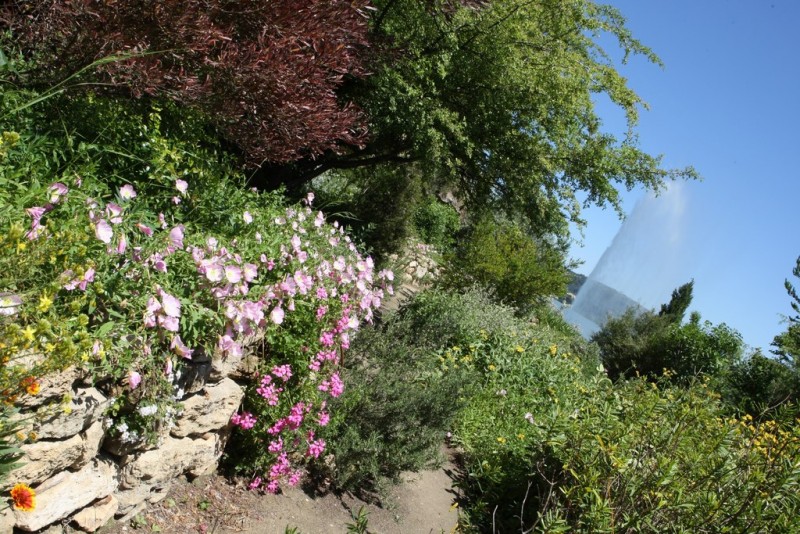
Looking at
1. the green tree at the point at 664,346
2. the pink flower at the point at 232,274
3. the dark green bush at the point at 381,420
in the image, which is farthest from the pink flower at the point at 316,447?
the green tree at the point at 664,346

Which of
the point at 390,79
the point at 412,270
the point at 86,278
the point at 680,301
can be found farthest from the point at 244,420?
the point at 680,301

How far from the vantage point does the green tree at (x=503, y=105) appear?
7.32 metres

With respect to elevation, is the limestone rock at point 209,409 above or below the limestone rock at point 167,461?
above

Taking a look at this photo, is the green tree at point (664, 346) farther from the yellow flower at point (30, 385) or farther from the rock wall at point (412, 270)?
the yellow flower at point (30, 385)

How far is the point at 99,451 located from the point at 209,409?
0.59m

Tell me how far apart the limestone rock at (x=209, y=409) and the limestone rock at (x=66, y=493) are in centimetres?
42

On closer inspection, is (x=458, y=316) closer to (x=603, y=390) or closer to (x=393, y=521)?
(x=603, y=390)

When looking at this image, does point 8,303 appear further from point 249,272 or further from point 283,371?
point 283,371

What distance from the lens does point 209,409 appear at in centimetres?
290

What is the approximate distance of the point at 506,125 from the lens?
826 centimetres

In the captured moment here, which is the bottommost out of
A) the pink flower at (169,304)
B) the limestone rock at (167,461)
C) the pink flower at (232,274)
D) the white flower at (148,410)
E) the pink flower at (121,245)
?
the limestone rock at (167,461)

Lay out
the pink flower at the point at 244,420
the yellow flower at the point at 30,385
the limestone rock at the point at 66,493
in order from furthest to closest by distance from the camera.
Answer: the pink flower at the point at 244,420 < the limestone rock at the point at 66,493 < the yellow flower at the point at 30,385

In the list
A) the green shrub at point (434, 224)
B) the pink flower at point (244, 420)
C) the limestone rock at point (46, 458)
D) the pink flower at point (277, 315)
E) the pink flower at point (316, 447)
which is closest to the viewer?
the limestone rock at point (46, 458)

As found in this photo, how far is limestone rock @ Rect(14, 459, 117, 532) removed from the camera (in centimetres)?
203
